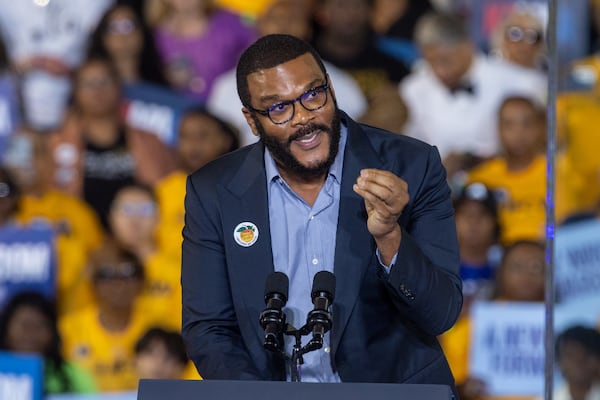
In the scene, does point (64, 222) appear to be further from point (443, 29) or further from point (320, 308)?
point (320, 308)

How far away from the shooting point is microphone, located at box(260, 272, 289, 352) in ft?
7.82

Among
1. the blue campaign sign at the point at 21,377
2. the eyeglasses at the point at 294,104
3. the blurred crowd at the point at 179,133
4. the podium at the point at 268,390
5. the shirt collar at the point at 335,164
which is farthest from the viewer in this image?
the blurred crowd at the point at 179,133

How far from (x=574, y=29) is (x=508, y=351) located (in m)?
1.84

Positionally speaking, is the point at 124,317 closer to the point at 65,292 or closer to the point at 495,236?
the point at 65,292

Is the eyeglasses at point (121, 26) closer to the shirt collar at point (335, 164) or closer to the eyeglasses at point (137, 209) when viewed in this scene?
the eyeglasses at point (137, 209)

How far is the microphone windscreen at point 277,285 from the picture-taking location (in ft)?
8.05

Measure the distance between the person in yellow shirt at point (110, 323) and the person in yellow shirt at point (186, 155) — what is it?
0.25 m

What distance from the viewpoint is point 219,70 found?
246 inches

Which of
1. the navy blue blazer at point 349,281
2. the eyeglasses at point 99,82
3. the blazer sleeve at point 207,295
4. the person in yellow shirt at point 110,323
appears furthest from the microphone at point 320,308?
the eyeglasses at point 99,82

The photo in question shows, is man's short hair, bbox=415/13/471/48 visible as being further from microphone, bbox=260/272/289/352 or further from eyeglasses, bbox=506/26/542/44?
microphone, bbox=260/272/289/352

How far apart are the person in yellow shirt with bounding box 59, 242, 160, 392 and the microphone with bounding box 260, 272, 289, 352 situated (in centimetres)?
375

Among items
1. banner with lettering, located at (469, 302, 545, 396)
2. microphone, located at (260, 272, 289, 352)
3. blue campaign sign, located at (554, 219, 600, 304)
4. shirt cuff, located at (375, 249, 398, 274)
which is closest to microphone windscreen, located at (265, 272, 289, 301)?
microphone, located at (260, 272, 289, 352)

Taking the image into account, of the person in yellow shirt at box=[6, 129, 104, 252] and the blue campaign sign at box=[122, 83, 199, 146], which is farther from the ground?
the blue campaign sign at box=[122, 83, 199, 146]

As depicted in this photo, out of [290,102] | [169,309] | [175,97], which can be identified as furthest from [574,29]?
[290,102]
